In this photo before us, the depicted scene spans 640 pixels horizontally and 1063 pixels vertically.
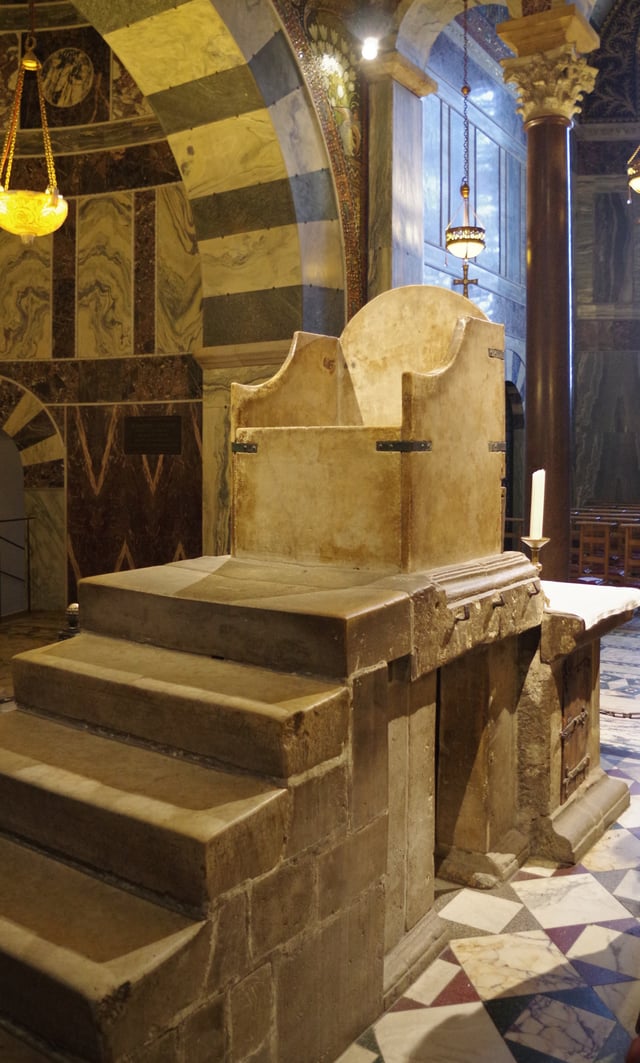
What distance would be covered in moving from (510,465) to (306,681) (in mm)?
11037

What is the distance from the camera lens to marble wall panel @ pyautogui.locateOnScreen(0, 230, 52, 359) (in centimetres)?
872

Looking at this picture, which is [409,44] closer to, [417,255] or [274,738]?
[417,255]

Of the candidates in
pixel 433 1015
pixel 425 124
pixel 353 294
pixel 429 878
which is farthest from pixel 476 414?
pixel 425 124

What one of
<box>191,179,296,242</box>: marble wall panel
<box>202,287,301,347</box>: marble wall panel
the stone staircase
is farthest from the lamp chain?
the stone staircase

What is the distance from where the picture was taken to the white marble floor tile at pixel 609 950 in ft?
9.35

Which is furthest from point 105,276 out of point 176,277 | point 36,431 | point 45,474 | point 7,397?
point 45,474

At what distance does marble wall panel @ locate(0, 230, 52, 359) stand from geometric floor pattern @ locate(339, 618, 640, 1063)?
23.2 ft

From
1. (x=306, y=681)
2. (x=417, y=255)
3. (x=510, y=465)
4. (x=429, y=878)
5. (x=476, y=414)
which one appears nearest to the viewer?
(x=306, y=681)

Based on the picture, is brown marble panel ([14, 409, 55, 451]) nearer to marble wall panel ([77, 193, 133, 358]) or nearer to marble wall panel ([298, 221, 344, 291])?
marble wall panel ([77, 193, 133, 358])

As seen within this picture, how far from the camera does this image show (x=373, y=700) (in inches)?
101

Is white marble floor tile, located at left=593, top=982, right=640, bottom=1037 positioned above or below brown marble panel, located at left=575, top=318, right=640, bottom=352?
below

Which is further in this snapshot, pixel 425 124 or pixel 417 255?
pixel 425 124

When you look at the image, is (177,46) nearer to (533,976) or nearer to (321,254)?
(321,254)

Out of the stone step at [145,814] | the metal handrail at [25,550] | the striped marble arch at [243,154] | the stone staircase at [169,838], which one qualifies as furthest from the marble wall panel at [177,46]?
the stone step at [145,814]
